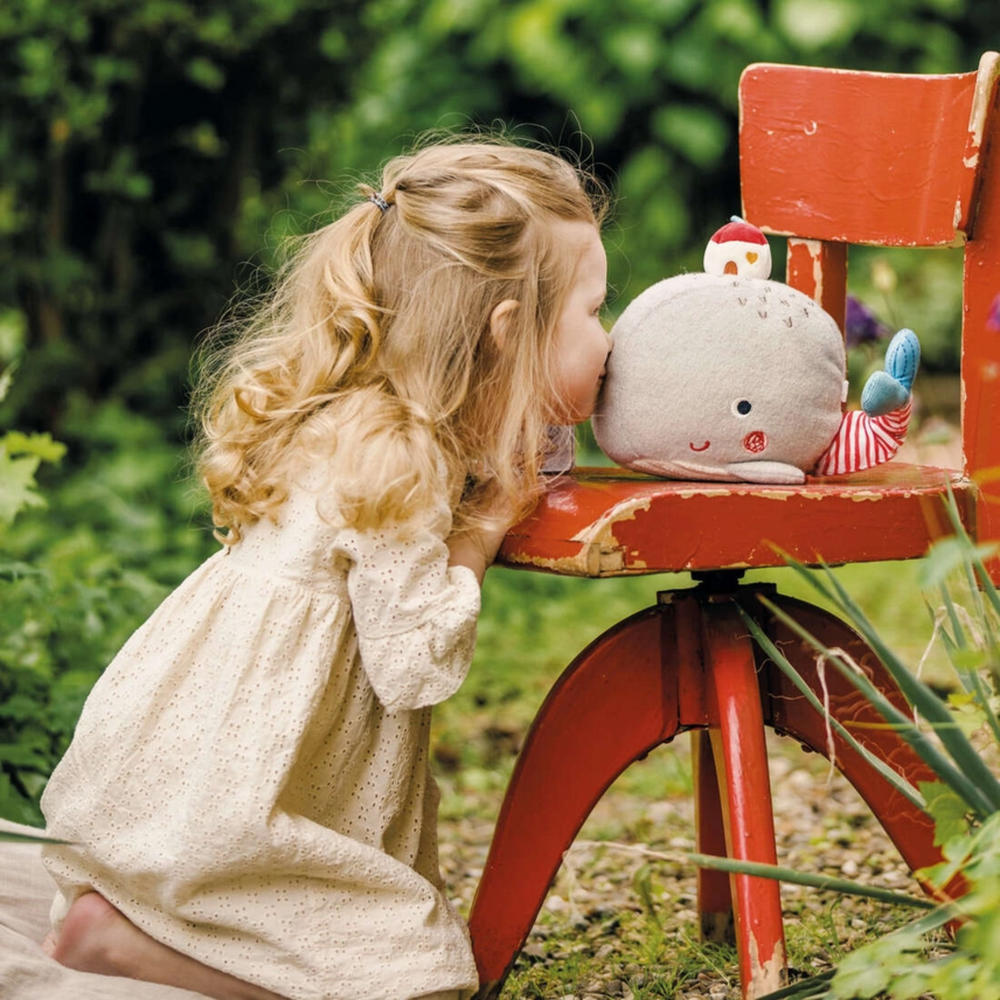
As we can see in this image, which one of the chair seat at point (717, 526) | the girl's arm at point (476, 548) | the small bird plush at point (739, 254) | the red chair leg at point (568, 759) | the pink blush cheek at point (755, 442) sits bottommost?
the red chair leg at point (568, 759)

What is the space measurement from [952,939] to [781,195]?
0.95 metres

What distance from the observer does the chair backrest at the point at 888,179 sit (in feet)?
5.23

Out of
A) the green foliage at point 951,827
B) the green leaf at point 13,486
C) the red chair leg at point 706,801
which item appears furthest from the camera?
the green leaf at point 13,486

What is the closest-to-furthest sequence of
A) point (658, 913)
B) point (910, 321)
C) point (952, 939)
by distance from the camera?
point (952, 939) → point (658, 913) → point (910, 321)

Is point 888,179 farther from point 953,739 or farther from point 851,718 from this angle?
point 953,739

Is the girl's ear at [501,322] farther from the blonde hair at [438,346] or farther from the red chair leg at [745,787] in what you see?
the red chair leg at [745,787]

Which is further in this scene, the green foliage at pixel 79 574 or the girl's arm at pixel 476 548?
the green foliage at pixel 79 574

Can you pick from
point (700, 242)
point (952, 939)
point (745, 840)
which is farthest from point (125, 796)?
point (700, 242)

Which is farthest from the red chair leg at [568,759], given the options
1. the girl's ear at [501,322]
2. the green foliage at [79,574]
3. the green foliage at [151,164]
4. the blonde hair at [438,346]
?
the green foliage at [151,164]

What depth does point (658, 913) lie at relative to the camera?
210cm

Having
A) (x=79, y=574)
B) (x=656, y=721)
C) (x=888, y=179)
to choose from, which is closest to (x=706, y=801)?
(x=656, y=721)

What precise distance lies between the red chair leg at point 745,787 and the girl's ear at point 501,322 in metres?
0.36

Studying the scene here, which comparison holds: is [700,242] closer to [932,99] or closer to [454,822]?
[454,822]

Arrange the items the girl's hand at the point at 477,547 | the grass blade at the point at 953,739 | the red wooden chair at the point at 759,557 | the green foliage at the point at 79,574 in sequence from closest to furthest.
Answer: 1. the grass blade at the point at 953,739
2. the red wooden chair at the point at 759,557
3. the girl's hand at the point at 477,547
4. the green foliage at the point at 79,574
